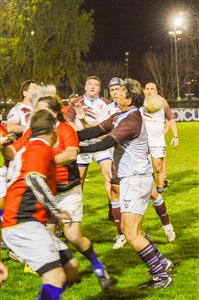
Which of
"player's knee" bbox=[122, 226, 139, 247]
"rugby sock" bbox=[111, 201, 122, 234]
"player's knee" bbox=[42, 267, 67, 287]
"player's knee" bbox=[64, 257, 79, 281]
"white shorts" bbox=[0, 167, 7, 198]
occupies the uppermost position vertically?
"white shorts" bbox=[0, 167, 7, 198]

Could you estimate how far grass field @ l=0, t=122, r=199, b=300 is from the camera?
Answer: 22.0 ft

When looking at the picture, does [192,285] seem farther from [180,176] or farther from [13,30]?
[13,30]

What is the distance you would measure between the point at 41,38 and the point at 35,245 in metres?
48.7

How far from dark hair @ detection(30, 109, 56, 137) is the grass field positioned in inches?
91.9

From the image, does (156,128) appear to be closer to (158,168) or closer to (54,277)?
(158,168)

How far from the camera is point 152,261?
671cm

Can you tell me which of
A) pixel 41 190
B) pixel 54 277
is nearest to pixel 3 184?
pixel 41 190

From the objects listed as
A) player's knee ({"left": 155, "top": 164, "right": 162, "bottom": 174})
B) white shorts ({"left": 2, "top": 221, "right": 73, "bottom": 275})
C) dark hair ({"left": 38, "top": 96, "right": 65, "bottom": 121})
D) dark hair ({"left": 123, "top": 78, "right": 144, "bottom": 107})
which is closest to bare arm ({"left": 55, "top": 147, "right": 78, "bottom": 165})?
dark hair ({"left": 38, "top": 96, "right": 65, "bottom": 121})

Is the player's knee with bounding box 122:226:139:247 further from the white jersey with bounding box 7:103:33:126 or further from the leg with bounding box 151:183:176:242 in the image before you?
the white jersey with bounding box 7:103:33:126

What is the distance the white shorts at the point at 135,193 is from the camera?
6621mm

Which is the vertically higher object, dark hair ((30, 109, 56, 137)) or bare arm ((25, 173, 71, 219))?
dark hair ((30, 109, 56, 137))

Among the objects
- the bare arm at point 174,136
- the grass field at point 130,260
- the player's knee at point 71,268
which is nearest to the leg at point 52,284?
the player's knee at point 71,268

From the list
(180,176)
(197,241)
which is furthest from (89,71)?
(197,241)

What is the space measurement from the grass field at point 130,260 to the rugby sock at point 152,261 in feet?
0.62
